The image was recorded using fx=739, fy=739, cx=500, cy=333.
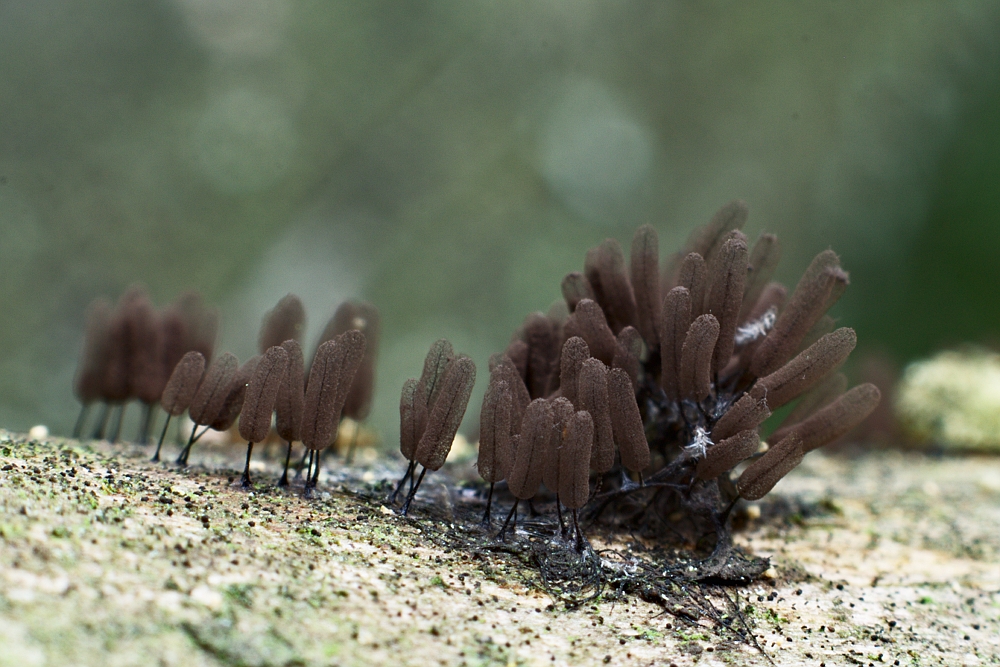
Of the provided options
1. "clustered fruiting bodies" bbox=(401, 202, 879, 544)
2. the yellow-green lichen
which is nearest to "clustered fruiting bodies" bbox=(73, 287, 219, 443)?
"clustered fruiting bodies" bbox=(401, 202, 879, 544)

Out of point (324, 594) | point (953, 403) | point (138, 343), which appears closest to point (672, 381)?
A: point (324, 594)

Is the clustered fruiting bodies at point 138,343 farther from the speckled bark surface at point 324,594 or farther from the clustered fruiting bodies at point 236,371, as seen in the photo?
the speckled bark surface at point 324,594

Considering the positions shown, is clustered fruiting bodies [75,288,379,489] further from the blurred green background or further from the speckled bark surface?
the blurred green background

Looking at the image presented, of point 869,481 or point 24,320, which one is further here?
point 24,320

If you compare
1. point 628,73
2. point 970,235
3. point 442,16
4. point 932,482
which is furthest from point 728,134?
point 932,482

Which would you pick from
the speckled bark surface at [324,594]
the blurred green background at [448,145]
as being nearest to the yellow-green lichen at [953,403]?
the speckled bark surface at [324,594]

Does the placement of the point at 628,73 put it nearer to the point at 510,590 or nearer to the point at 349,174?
the point at 349,174

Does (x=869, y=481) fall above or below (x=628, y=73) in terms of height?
below
